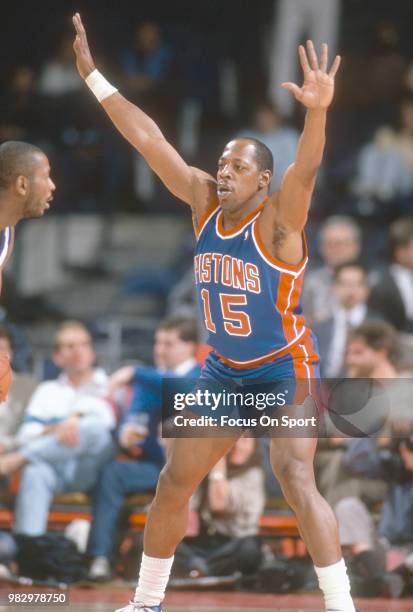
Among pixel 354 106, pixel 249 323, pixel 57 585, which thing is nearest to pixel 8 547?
pixel 57 585

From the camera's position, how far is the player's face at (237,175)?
17.0 ft

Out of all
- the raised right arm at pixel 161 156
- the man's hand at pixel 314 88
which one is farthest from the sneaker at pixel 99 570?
the man's hand at pixel 314 88

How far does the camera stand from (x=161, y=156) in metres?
5.56

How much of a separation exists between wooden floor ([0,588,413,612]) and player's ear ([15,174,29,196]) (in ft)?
6.92

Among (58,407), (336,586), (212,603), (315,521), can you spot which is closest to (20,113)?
(58,407)

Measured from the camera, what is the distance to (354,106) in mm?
11406

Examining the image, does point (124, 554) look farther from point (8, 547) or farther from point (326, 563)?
point (326, 563)

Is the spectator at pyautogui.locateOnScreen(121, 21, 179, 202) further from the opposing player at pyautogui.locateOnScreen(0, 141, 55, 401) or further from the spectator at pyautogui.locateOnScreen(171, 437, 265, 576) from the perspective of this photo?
the opposing player at pyautogui.locateOnScreen(0, 141, 55, 401)

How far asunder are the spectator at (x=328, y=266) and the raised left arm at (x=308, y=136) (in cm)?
333

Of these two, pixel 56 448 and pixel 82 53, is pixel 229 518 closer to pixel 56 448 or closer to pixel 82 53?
pixel 56 448

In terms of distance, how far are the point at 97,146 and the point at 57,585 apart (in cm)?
520

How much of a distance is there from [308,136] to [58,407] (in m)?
3.24

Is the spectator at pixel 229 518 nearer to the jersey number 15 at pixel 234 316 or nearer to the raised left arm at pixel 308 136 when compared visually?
the jersey number 15 at pixel 234 316

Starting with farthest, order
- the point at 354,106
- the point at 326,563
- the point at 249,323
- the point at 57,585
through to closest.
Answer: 1. the point at 354,106
2. the point at 57,585
3. the point at 249,323
4. the point at 326,563
